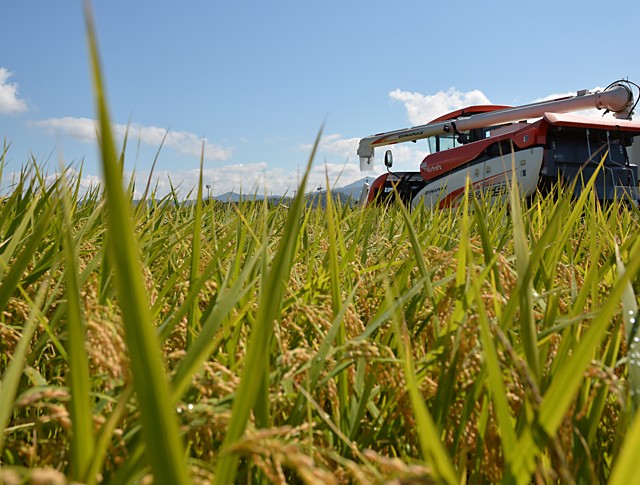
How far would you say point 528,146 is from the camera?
640cm

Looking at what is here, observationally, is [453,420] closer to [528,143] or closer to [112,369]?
[112,369]

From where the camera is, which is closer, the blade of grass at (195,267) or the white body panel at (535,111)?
the blade of grass at (195,267)

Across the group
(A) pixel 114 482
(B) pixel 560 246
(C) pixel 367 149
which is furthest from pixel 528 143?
(A) pixel 114 482

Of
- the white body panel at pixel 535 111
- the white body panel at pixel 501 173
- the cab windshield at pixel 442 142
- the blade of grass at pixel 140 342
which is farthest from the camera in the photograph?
the cab windshield at pixel 442 142

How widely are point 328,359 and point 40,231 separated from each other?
0.41m

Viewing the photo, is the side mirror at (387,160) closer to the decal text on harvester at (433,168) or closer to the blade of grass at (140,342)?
the decal text on harvester at (433,168)

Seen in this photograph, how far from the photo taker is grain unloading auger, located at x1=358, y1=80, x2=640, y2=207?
6.28 metres

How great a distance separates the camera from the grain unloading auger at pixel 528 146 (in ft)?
→ 20.6

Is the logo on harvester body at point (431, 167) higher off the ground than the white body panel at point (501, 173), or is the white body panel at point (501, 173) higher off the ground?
the logo on harvester body at point (431, 167)

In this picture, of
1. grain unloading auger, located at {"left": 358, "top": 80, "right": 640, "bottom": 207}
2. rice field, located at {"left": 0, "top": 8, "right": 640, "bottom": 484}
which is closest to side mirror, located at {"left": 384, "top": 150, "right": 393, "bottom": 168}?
grain unloading auger, located at {"left": 358, "top": 80, "right": 640, "bottom": 207}

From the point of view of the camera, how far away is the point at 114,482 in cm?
42

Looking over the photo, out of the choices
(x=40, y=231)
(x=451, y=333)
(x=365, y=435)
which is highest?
(x=40, y=231)

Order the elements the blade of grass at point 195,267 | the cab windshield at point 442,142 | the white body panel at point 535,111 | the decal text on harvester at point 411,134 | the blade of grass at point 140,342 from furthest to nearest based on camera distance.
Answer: the decal text on harvester at point 411,134
the cab windshield at point 442,142
the white body panel at point 535,111
the blade of grass at point 195,267
the blade of grass at point 140,342

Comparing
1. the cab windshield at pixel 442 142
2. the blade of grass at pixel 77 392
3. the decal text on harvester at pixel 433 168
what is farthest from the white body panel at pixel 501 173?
the blade of grass at pixel 77 392
